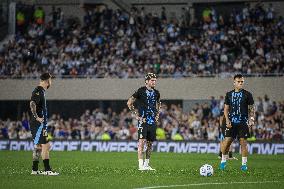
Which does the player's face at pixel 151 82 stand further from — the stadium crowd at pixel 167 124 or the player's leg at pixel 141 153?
the stadium crowd at pixel 167 124

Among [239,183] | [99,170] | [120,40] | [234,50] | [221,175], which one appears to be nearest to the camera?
[239,183]

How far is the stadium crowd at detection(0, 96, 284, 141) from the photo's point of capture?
35903mm

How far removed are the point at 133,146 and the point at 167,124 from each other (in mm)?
2562

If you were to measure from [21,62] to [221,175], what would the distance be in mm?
29260

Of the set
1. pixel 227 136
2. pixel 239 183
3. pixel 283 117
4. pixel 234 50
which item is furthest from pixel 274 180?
pixel 234 50

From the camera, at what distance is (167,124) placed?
38312 mm

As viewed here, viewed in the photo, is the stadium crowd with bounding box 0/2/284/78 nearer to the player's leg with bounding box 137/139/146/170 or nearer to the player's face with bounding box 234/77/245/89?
the player's face with bounding box 234/77/245/89

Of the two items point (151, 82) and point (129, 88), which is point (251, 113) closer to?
point (151, 82)

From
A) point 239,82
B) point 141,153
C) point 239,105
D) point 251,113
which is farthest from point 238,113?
point 141,153

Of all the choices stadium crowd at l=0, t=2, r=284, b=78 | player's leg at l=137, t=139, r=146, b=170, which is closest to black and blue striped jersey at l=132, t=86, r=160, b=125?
player's leg at l=137, t=139, r=146, b=170

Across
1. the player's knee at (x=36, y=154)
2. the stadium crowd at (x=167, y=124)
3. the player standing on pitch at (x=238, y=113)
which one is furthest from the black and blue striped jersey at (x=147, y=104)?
the stadium crowd at (x=167, y=124)

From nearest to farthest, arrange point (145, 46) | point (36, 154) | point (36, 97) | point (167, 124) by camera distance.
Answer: point (36, 97) < point (36, 154) < point (167, 124) < point (145, 46)

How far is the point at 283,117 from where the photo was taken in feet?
117

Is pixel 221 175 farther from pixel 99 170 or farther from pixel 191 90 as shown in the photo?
pixel 191 90
